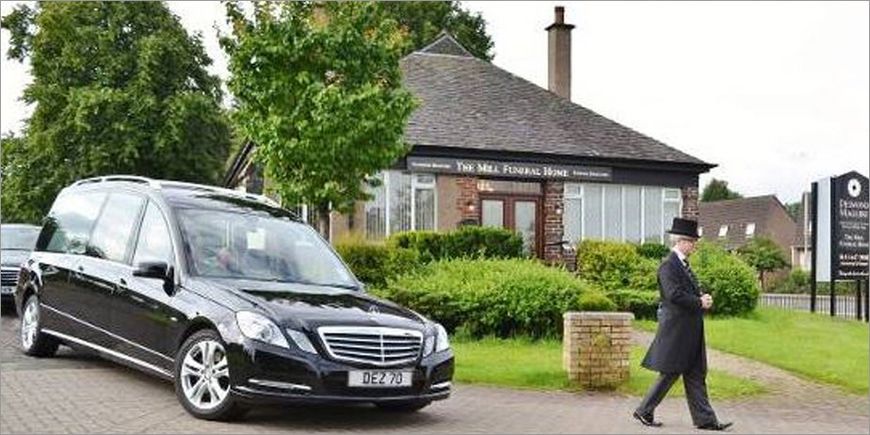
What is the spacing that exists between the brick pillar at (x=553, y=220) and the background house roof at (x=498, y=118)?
1.01m

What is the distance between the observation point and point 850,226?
2380 centimetres

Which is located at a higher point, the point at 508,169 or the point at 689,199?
the point at 508,169

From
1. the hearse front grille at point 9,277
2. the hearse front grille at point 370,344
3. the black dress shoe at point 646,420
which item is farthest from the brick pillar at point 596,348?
the hearse front grille at point 9,277

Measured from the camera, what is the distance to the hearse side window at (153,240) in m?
9.59

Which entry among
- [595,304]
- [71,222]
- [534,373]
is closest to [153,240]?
[71,222]

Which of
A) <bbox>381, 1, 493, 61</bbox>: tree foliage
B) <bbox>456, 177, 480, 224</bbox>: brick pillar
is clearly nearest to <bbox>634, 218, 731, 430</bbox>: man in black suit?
<bbox>456, 177, 480, 224</bbox>: brick pillar

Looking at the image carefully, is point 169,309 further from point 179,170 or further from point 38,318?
point 179,170

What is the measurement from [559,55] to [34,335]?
1024 inches

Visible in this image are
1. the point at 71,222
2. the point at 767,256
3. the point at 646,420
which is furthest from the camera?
the point at 767,256

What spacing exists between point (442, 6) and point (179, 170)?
15.9 metres

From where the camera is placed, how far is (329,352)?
8.27 metres

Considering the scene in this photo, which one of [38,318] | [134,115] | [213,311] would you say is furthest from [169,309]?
[134,115]

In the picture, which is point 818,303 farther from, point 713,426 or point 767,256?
point 767,256

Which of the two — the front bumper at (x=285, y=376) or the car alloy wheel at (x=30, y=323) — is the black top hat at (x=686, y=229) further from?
the car alloy wheel at (x=30, y=323)
